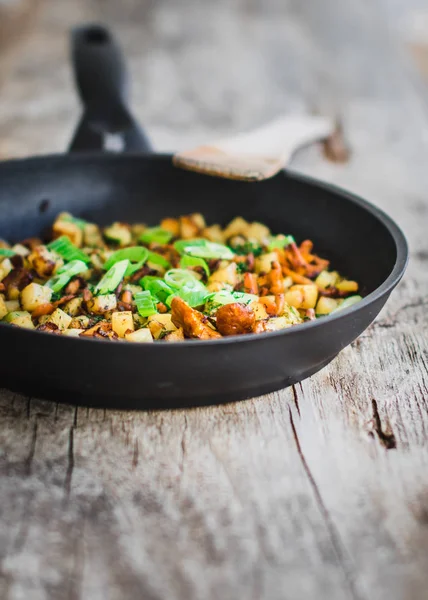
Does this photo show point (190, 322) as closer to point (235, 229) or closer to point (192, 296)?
point (192, 296)

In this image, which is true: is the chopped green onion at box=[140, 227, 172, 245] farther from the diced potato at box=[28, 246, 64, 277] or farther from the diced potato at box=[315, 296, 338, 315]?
the diced potato at box=[315, 296, 338, 315]

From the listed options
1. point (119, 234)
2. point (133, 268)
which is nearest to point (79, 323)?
point (133, 268)

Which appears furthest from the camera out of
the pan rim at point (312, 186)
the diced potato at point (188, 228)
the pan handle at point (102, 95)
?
the pan handle at point (102, 95)

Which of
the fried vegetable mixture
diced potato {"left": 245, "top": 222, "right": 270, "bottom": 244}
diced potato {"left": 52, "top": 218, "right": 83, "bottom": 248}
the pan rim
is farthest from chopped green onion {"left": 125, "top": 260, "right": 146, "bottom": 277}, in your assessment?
the pan rim

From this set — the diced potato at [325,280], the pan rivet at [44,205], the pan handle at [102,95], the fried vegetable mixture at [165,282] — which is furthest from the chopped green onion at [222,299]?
the pan handle at [102,95]

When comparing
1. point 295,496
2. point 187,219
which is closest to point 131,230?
point 187,219

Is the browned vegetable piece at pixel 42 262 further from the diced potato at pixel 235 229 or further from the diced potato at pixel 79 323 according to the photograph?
the diced potato at pixel 235 229
